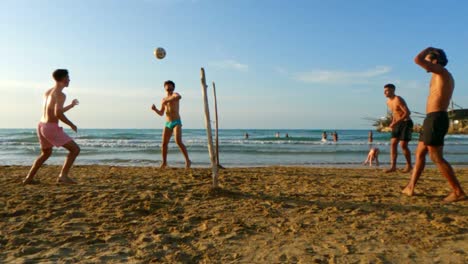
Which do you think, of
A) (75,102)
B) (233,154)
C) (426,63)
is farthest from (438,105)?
(233,154)

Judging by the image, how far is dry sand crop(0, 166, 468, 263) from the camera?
2.69m

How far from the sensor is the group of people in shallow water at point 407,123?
158 inches

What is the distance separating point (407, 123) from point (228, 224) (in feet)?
16.3

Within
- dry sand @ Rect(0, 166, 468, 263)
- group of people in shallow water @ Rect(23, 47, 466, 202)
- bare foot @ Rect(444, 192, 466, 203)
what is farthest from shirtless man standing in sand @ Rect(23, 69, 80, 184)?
bare foot @ Rect(444, 192, 466, 203)

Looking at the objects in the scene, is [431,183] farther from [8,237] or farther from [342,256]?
[8,237]

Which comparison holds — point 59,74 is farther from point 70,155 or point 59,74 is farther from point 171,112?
point 171,112

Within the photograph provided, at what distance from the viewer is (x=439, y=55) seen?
4000 millimetres

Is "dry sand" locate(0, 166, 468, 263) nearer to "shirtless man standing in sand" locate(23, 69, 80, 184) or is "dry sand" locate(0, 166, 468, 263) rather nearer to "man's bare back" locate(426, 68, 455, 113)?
"shirtless man standing in sand" locate(23, 69, 80, 184)

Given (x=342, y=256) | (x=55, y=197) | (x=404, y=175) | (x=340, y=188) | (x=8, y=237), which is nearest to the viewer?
(x=342, y=256)

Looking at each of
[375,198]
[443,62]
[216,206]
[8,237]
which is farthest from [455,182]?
[8,237]

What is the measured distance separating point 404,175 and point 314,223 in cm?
423

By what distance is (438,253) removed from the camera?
265 centimetres

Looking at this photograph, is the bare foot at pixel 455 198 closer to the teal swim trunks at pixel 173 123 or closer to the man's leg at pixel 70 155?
the man's leg at pixel 70 155

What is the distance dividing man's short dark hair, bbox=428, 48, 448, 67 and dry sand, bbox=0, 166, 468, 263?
1.61 metres
